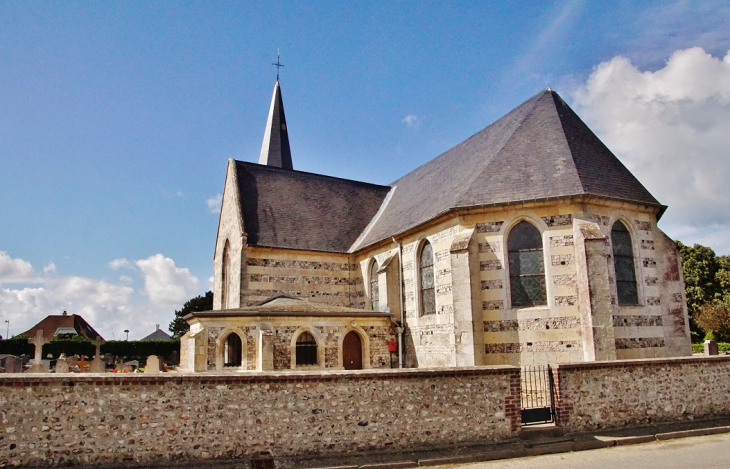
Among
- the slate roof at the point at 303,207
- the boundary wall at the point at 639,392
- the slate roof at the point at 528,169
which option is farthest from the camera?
the slate roof at the point at 303,207

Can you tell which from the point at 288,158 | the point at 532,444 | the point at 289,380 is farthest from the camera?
the point at 288,158

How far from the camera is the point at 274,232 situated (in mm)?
22812

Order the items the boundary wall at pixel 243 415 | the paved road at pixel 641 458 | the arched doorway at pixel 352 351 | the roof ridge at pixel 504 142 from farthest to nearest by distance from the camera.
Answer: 1. the arched doorway at pixel 352 351
2. the roof ridge at pixel 504 142
3. the paved road at pixel 641 458
4. the boundary wall at pixel 243 415

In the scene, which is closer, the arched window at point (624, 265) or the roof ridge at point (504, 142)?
the arched window at point (624, 265)

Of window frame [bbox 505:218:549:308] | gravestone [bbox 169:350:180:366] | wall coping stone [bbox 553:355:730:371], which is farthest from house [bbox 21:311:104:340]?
wall coping stone [bbox 553:355:730:371]

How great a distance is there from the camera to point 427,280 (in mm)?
18500

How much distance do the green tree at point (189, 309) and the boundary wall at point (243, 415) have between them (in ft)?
120

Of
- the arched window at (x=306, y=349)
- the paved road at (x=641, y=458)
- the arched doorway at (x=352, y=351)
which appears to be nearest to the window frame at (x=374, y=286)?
the arched doorway at (x=352, y=351)

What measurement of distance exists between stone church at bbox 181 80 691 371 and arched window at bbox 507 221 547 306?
0.10 ft

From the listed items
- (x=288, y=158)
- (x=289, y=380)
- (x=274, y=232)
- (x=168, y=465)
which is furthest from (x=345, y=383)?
(x=288, y=158)

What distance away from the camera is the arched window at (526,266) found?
51.4 ft

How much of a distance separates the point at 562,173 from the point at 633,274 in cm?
385

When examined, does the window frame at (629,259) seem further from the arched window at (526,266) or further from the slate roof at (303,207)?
the slate roof at (303,207)

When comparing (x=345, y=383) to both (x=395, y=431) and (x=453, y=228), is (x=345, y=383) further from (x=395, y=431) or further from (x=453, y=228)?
(x=453, y=228)
